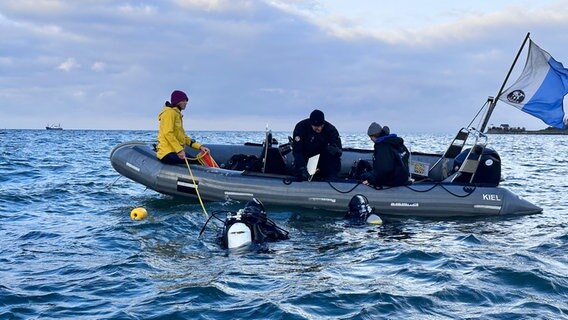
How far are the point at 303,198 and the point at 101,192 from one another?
16.6 feet

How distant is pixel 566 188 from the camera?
1455 cm

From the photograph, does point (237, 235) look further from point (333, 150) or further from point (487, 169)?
point (487, 169)

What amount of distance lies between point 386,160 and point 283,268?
3902mm

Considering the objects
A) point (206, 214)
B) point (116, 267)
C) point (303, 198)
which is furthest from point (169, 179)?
point (116, 267)

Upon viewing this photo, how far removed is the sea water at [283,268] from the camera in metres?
5.13

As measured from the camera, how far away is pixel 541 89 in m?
10.6

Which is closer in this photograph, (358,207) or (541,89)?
(358,207)

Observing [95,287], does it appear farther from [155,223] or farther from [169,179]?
[169,179]

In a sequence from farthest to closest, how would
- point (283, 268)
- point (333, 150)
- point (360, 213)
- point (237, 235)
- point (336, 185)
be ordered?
Answer: point (333, 150)
point (336, 185)
point (360, 213)
point (237, 235)
point (283, 268)

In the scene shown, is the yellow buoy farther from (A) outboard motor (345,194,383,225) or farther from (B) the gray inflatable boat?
(A) outboard motor (345,194,383,225)

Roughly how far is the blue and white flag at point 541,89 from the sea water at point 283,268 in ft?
5.73

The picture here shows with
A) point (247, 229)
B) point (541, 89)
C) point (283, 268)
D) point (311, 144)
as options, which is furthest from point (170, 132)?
point (541, 89)

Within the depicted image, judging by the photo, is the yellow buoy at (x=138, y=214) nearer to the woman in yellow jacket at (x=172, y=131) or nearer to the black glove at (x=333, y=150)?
the woman in yellow jacket at (x=172, y=131)

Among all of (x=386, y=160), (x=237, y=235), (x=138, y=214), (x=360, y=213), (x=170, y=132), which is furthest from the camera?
(x=170, y=132)
